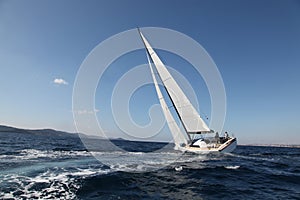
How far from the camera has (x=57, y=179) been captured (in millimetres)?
12414

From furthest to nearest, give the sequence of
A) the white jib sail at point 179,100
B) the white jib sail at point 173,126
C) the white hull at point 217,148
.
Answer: the white jib sail at point 173,126
the white jib sail at point 179,100
the white hull at point 217,148

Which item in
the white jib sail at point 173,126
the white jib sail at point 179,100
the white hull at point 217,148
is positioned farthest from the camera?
the white jib sail at point 173,126

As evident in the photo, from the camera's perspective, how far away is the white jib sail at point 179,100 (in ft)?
103

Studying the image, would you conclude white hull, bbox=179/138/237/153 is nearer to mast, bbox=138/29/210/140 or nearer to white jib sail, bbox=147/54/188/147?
white jib sail, bbox=147/54/188/147

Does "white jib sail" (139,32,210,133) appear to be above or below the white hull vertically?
above

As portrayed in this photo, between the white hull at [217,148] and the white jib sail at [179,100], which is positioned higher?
the white jib sail at [179,100]

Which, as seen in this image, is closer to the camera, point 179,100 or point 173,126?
point 179,100

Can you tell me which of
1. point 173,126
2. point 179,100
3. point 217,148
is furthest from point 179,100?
point 217,148

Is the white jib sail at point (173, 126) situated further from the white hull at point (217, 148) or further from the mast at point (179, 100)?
the white hull at point (217, 148)

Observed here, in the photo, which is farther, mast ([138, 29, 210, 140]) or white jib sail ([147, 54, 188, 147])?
white jib sail ([147, 54, 188, 147])

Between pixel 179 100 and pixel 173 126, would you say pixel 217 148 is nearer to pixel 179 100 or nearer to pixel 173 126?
pixel 173 126

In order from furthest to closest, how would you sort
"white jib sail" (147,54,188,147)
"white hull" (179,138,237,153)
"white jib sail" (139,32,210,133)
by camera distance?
"white jib sail" (147,54,188,147) → "white jib sail" (139,32,210,133) → "white hull" (179,138,237,153)

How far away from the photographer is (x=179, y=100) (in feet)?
105

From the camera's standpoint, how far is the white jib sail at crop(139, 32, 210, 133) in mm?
31516
